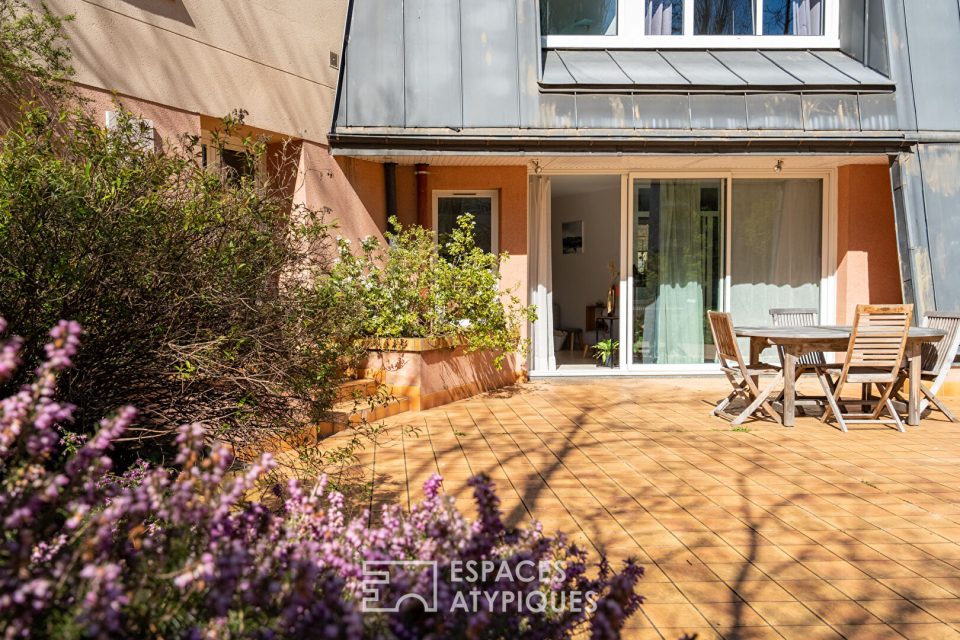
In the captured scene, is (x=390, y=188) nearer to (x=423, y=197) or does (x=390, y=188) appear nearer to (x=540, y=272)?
(x=423, y=197)

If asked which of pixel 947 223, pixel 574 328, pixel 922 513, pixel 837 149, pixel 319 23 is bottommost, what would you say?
pixel 922 513

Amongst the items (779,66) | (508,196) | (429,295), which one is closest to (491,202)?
(508,196)

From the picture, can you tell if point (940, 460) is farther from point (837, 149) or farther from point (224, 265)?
point (224, 265)

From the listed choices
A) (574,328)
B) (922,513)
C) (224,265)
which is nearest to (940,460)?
(922,513)

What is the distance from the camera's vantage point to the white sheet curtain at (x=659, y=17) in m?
9.40

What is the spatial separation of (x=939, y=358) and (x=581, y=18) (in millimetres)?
5611

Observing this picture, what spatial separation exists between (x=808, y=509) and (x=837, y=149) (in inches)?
203

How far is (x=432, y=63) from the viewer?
27.3 ft

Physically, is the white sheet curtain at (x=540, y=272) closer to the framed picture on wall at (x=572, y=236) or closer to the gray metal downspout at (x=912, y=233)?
the gray metal downspout at (x=912, y=233)

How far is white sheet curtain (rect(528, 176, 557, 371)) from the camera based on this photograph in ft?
30.8

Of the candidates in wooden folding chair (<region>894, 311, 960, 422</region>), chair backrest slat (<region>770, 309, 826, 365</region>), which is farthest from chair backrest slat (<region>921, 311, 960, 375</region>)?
chair backrest slat (<region>770, 309, 826, 365</region>)

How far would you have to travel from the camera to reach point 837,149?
8.01 meters

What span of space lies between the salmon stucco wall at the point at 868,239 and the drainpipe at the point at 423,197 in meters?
4.87

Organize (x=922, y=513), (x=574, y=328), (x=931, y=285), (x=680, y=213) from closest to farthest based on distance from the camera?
(x=922, y=513) → (x=931, y=285) → (x=680, y=213) → (x=574, y=328)
